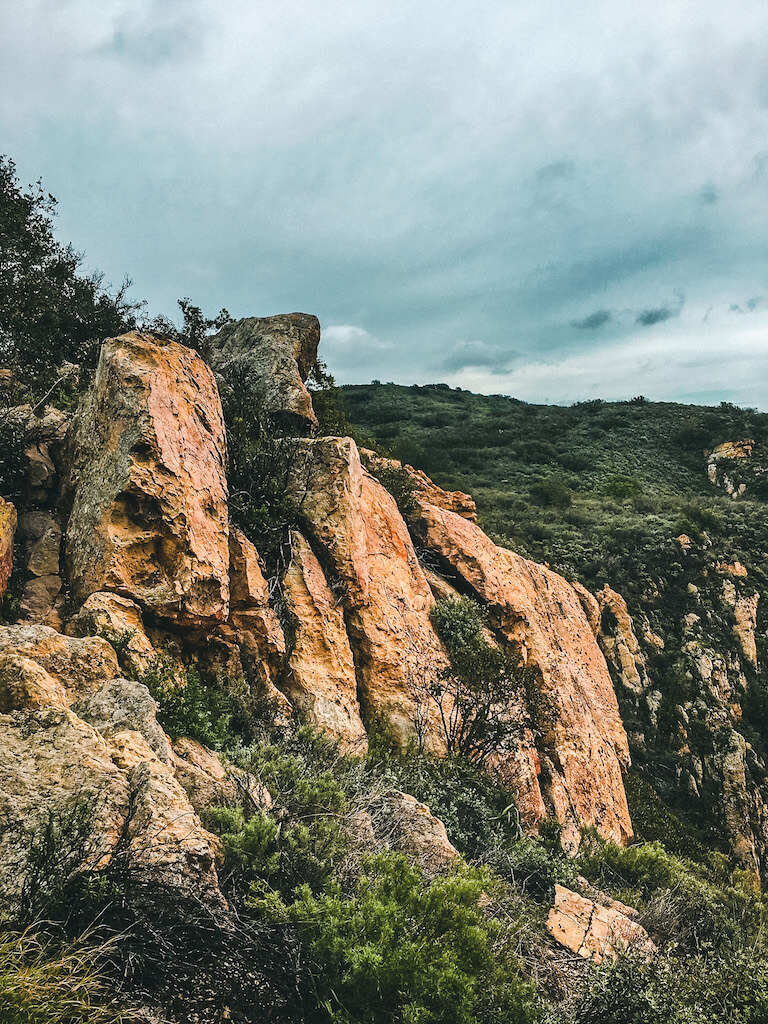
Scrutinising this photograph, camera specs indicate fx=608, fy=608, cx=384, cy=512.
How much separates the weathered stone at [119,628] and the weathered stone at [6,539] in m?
1.11

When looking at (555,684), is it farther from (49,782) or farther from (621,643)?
(49,782)

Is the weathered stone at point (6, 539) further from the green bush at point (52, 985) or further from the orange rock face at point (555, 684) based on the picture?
the orange rock face at point (555, 684)

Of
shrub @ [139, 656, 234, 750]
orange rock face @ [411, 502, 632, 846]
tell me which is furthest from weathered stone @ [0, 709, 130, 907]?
orange rock face @ [411, 502, 632, 846]

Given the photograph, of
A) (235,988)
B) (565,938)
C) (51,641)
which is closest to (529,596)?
(565,938)

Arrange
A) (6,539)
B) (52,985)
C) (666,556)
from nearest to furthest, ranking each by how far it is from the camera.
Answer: (52,985) → (6,539) → (666,556)

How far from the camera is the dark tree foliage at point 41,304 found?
1144 cm

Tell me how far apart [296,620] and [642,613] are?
16.0 m

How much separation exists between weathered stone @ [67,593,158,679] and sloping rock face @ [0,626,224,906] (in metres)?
1.08

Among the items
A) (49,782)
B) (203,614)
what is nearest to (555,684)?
(203,614)

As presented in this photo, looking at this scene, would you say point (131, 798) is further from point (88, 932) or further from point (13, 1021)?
point (13, 1021)

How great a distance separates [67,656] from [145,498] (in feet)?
7.88

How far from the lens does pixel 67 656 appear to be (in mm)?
5125

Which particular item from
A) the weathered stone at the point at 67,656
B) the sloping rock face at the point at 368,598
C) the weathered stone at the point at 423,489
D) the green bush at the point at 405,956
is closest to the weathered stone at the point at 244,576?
the sloping rock face at the point at 368,598

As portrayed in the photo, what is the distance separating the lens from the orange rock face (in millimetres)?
11586
